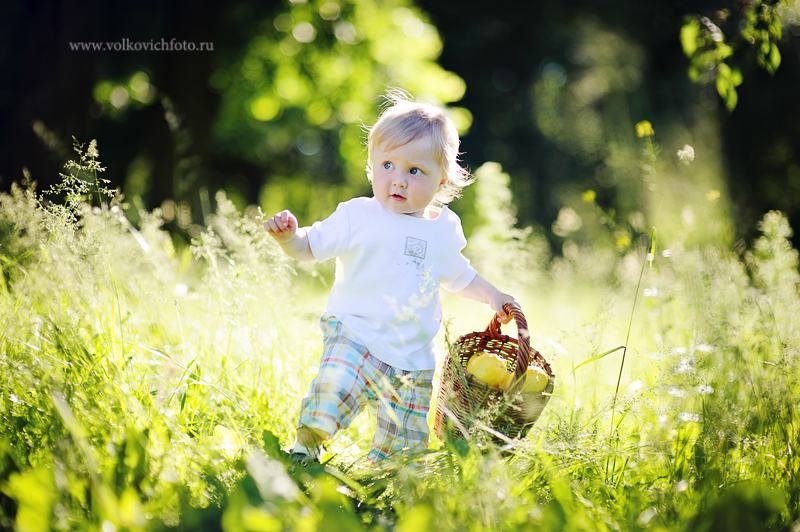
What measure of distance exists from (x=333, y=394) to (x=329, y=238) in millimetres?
543

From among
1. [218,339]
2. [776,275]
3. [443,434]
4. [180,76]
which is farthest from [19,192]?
[180,76]

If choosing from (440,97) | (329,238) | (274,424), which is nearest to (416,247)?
(329,238)

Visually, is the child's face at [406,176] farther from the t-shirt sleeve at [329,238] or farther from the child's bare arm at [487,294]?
the child's bare arm at [487,294]

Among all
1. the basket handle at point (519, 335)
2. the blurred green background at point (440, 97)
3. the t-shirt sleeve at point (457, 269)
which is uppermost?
the blurred green background at point (440, 97)

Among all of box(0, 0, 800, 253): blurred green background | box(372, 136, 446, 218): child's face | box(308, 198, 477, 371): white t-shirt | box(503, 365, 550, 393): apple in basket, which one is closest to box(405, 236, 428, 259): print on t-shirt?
box(308, 198, 477, 371): white t-shirt

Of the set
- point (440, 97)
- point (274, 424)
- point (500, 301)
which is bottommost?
point (274, 424)

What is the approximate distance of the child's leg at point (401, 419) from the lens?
1937 millimetres

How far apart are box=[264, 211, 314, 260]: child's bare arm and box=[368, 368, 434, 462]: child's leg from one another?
52 centimetres

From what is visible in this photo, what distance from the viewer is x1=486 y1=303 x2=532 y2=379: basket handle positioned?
5.92 ft

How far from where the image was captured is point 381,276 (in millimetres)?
1987

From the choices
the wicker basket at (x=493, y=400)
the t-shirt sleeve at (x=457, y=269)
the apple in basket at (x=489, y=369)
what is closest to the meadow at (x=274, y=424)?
the wicker basket at (x=493, y=400)

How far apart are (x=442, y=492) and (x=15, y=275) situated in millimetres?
Result: 1738

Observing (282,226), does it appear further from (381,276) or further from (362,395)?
(362,395)

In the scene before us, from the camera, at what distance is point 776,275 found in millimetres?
2623
